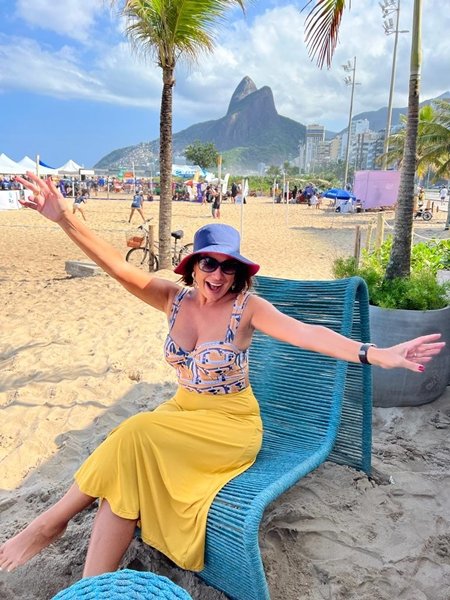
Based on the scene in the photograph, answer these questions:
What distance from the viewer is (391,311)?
3.36m

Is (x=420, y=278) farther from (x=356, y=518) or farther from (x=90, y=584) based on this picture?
(x=90, y=584)

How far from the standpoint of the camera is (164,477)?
1838mm

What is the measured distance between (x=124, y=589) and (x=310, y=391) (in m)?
1.69

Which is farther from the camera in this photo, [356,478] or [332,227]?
[332,227]

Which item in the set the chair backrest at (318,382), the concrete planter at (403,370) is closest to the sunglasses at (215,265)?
Answer: the chair backrest at (318,382)

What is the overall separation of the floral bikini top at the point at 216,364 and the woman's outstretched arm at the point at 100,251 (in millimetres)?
277

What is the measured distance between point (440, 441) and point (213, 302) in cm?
181

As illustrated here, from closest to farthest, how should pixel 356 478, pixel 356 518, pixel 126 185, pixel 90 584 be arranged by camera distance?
pixel 90 584, pixel 356 518, pixel 356 478, pixel 126 185

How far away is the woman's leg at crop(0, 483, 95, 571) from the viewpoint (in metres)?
1.87

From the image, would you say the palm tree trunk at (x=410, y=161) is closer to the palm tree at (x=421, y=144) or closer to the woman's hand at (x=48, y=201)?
the woman's hand at (x=48, y=201)

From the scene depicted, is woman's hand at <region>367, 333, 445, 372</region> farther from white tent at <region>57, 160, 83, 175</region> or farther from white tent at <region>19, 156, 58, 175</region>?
white tent at <region>57, 160, 83, 175</region>

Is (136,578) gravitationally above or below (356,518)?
above

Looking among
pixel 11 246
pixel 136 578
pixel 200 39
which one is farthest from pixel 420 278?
pixel 11 246

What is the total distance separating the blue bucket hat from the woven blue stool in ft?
4.05
